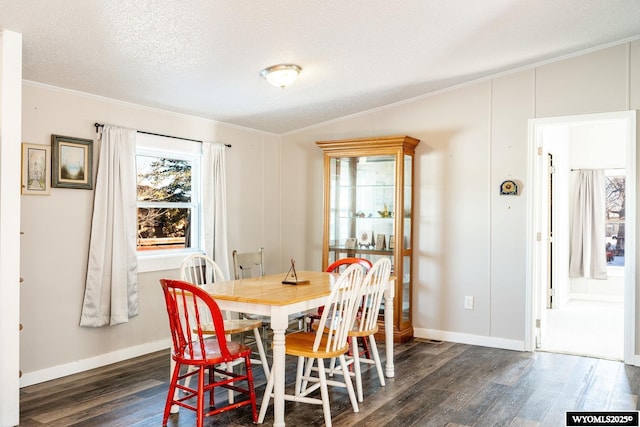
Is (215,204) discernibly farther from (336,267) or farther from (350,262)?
(350,262)

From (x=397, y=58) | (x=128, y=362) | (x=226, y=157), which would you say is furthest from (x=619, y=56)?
(x=128, y=362)

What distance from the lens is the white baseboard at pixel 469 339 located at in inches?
188

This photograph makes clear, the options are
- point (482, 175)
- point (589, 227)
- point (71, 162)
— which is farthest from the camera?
point (589, 227)

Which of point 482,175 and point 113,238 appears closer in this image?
point 113,238

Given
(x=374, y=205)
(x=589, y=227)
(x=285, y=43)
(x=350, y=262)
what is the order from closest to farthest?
1. (x=285, y=43)
2. (x=350, y=262)
3. (x=374, y=205)
4. (x=589, y=227)

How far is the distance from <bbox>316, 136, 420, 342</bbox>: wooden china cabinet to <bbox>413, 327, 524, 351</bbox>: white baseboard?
16 centimetres

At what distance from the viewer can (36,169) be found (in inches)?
146

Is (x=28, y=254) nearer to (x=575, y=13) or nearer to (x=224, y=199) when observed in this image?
(x=224, y=199)

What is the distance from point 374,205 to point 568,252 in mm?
4067

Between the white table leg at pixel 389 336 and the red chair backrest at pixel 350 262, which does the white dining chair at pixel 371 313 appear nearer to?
the white table leg at pixel 389 336

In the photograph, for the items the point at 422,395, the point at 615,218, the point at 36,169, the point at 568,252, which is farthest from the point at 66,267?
the point at 615,218

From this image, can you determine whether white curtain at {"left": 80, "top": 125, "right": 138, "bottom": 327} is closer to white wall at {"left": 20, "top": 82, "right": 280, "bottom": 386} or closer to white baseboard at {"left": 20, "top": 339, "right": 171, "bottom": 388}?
white wall at {"left": 20, "top": 82, "right": 280, "bottom": 386}

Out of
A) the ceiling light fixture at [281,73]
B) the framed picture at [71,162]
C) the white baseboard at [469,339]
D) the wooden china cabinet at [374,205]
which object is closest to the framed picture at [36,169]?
the framed picture at [71,162]

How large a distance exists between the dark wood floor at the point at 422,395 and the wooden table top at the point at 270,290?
748mm
